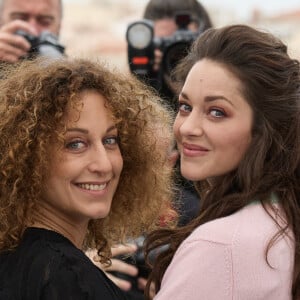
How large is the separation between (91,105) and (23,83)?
0.19m

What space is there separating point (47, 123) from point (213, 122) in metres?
0.42

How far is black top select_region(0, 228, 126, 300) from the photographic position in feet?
5.53

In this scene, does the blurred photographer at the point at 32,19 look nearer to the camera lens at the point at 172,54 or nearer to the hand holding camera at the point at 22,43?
the hand holding camera at the point at 22,43

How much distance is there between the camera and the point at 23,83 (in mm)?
1929

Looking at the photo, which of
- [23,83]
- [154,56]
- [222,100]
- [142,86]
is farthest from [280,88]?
[154,56]

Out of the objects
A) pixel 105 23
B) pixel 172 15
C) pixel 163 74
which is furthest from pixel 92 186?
pixel 105 23

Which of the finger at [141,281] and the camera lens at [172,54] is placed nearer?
the finger at [141,281]

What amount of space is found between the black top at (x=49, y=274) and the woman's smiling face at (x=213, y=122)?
40 cm

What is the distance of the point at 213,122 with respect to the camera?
191 centimetres

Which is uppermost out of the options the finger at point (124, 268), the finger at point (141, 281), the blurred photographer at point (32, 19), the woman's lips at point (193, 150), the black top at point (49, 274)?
the blurred photographer at point (32, 19)

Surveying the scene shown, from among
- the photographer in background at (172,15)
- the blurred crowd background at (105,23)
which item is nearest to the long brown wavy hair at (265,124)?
the photographer in background at (172,15)

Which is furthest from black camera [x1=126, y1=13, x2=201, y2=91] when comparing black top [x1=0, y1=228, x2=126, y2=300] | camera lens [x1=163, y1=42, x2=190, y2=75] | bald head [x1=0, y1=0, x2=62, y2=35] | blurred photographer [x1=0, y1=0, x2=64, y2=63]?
black top [x1=0, y1=228, x2=126, y2=300]

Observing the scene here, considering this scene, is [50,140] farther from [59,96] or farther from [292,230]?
[292,230]

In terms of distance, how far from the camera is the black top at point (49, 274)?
168 centimetres
